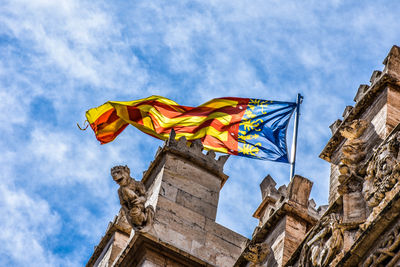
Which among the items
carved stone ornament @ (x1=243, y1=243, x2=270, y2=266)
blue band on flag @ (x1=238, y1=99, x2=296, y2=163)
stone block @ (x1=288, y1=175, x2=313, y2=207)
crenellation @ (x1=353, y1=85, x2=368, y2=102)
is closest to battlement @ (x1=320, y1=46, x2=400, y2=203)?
crenellation @ (x1=353, y1=85, x2=368, y2=102)

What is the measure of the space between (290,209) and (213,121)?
7.41 meters

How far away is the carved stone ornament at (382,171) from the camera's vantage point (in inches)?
408

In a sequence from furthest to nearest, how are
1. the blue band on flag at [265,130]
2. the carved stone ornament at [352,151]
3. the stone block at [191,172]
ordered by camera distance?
the blue band on flag at [265,130], the stone block at [191,172], the carved stone ornament at [352,151]

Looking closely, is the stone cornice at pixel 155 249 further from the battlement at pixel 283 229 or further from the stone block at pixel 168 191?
the battlement at pixel 283 229

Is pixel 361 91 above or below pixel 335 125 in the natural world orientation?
above

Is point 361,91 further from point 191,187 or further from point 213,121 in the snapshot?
point 213,121

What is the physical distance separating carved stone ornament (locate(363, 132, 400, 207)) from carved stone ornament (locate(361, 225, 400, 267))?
945mm

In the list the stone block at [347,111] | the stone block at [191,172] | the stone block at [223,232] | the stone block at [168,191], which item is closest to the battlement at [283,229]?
the stone block at [347,111]

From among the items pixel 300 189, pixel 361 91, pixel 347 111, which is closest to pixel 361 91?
pixel 361 91

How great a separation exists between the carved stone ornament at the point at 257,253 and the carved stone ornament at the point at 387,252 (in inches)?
146

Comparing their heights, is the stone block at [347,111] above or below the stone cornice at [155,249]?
above

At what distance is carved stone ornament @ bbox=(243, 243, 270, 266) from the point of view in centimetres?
1323

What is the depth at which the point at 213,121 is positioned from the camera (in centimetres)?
2050

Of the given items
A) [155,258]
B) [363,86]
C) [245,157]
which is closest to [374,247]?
[363,86]
